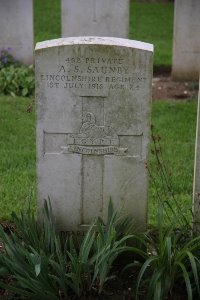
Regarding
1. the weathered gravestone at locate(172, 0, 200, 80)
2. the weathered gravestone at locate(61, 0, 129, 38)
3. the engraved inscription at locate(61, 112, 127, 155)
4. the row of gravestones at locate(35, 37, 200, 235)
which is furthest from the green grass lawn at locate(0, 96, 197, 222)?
the weathered gravestone at locate(61, 0, 129, 38)

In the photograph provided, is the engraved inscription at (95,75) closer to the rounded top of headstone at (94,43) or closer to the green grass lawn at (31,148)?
the rounded top of headstone at (94,43)

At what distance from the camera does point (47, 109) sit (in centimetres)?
429

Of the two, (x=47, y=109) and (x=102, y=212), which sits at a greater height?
(x=47, y=109)

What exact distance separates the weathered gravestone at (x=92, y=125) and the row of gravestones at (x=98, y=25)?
4.62 meters

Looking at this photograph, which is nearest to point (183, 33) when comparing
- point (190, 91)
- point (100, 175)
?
point (190, 91)

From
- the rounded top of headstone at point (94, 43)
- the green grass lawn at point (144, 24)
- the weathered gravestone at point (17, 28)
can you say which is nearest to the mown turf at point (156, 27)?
the green grass lawn at point (144, 24)

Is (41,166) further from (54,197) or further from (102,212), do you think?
(102,212)

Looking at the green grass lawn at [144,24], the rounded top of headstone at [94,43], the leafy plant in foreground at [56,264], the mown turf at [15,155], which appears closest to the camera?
the leafy plant in foreground at [56,264]

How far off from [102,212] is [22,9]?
538 cm

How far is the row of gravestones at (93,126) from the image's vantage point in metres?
4.20

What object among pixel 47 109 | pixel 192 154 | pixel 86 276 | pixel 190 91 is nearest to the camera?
pixel 86 276

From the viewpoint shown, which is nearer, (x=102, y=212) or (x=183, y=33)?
(x=102, y=212)

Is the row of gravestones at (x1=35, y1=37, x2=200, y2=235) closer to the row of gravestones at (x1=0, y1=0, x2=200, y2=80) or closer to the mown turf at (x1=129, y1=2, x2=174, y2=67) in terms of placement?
the row of gravestones at (x1=0, y1=0, x2=200, y2=80)

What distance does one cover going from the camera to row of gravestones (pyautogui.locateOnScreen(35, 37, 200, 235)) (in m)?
4.20
